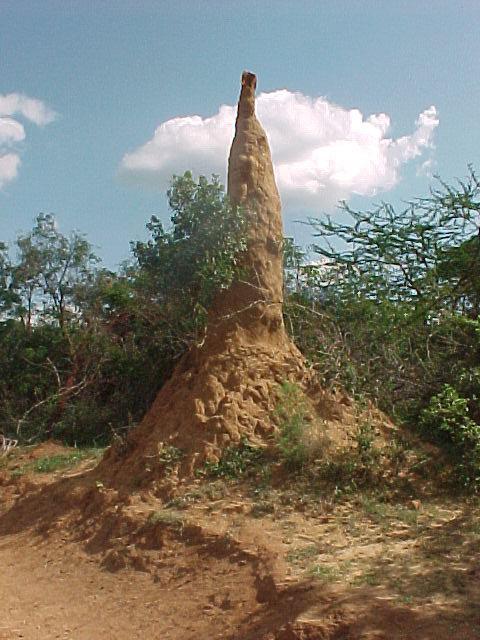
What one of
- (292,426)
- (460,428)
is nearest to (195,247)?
(292,426)

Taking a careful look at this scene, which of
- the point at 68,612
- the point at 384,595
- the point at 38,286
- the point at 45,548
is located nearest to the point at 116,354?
the point at 38,286

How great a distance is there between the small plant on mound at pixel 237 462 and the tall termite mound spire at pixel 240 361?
0.36ft

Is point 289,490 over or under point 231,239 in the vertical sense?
under

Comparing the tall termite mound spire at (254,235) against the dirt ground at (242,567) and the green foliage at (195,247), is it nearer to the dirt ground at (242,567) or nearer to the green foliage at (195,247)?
the green foliage at (195,247)

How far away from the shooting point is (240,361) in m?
8.82

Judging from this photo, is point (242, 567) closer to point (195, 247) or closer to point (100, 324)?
point (195, 247)

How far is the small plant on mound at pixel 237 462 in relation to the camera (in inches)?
305

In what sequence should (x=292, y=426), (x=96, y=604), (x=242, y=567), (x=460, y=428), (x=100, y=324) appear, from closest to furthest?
(x=242, y=567) < (x=96, y=604) < (x=460, y=428) < (x=292, y=426) < (x=100, y=324)

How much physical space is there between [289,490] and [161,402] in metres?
2.47

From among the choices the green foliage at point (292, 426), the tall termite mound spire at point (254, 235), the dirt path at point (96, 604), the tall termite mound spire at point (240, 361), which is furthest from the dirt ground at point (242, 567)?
the tall termite mound spire at point (254, 235)

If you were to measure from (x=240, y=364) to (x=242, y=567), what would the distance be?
310 centimetres

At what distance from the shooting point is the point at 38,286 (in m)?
14.4

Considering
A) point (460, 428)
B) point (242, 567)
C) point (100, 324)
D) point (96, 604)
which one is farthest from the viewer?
point (100, 324)

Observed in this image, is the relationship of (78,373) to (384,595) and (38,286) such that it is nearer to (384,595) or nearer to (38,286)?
(38,286)
